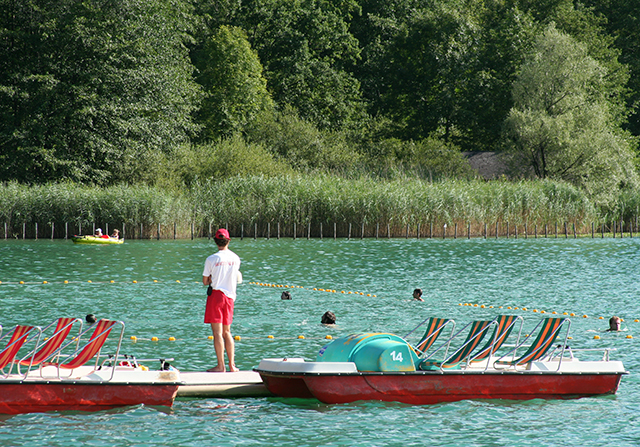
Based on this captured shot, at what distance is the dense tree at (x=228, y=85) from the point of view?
65.6 metres

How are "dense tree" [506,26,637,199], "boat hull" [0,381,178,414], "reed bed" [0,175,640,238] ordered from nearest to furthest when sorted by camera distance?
"boat hull" [0,381,178,414] → "reed bed" [0,175,640,238] → "dense tree" [506,26,637,199]

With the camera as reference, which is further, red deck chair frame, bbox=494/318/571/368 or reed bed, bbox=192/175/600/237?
reed bed, bbox=192/175/600/237

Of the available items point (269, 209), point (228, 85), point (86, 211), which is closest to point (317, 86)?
point (228, 85)

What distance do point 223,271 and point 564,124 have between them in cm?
4834

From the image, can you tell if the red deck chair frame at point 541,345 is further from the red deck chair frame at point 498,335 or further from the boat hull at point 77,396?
the boat hull at point 77,396

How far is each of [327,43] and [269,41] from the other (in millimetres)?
5431

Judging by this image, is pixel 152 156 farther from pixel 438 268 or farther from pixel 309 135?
pixel 438 268

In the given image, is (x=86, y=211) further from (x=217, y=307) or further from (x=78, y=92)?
(x=217, y=307)

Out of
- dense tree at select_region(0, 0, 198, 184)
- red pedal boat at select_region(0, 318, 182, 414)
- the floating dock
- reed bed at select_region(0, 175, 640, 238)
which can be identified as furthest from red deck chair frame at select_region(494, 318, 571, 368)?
dense tree at select_region(0, 0, 198, 184)

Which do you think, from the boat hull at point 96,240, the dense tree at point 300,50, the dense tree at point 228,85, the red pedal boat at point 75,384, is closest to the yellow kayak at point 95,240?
the boat hull at point 96,240

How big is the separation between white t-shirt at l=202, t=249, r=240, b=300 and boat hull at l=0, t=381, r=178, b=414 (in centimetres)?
146

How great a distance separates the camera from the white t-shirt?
36.8 feet

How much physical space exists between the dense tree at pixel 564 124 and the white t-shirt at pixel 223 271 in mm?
47534

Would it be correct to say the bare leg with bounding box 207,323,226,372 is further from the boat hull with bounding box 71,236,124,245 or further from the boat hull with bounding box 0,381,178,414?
the boat hull with bounding box 71,236,124,245
